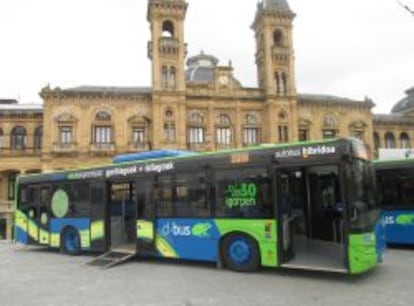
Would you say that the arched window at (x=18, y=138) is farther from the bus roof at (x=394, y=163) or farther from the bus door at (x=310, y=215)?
the bus door at (x=310, y=215)

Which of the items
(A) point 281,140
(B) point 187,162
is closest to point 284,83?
(A) point 281,140

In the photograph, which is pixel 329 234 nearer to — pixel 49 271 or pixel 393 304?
pixel 393 304

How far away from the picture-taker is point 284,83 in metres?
47.8

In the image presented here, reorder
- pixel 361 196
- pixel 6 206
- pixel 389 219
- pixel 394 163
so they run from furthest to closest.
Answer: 1. pixel 6 206
2. pixel 389 219
3. pixel 394 163
4. pixel 361 196

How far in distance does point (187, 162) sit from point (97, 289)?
433 centimetres

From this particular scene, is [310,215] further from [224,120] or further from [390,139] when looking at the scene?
[390,139]

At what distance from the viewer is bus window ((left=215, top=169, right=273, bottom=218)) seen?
1135 cm

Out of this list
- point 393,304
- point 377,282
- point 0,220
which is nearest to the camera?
point 393,304

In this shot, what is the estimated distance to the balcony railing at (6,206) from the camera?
4294cm

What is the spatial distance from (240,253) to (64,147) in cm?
3361

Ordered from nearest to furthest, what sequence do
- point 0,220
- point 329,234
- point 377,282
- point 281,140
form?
point 377,282 < point 329,234 < point 0,220 < point 281,140

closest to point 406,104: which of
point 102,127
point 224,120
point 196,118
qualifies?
point 224,120

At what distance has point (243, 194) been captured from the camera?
460 inches

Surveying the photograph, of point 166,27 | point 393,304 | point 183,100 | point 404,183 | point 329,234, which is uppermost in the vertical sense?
point 166,27
